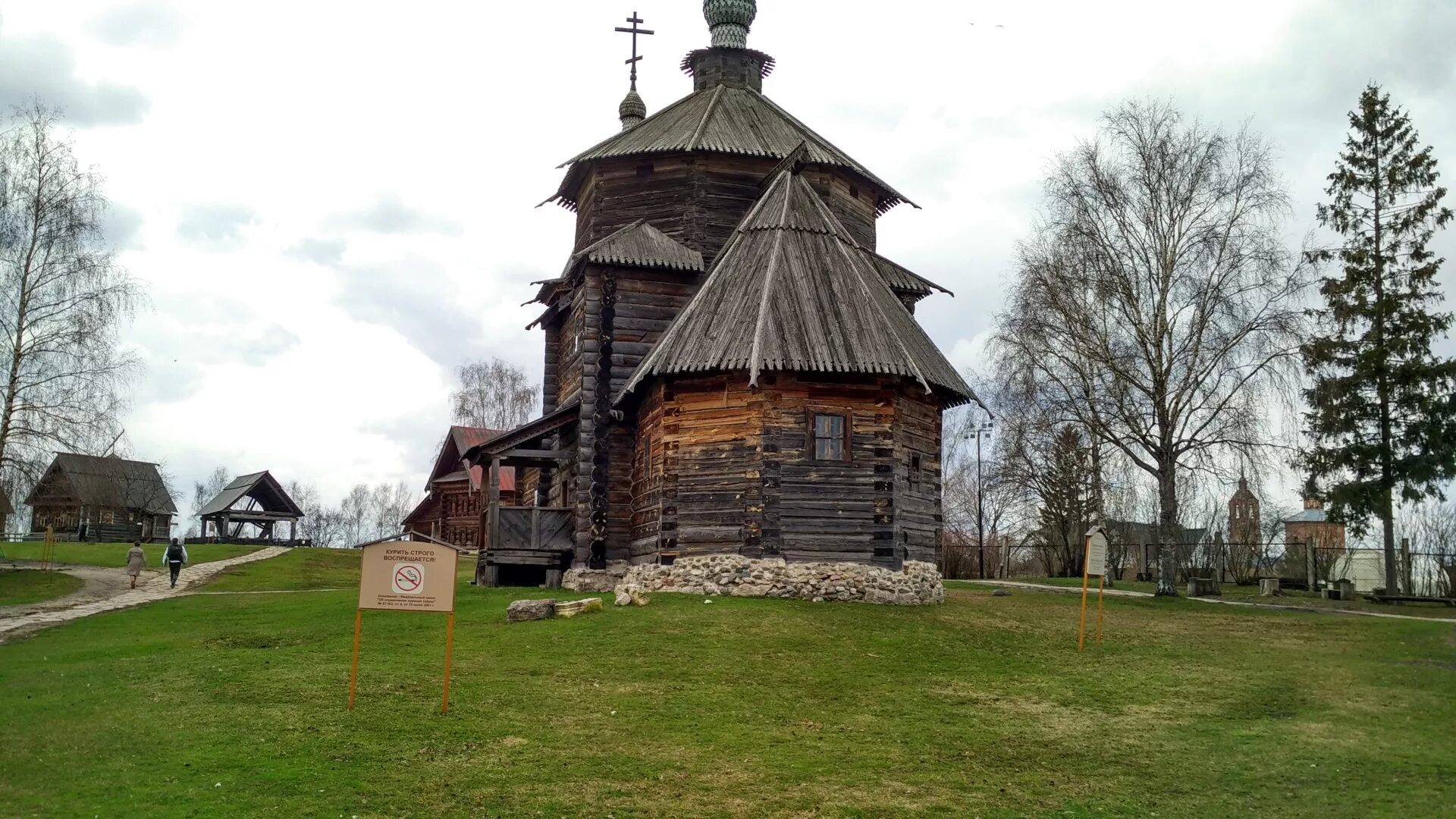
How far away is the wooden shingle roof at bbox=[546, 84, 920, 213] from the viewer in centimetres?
2953

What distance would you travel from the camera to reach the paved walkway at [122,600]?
A: 2206 centimetres

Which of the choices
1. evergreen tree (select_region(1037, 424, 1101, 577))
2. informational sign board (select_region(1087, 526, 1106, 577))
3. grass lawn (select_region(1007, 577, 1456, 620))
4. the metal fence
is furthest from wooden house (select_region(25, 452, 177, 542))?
informational sign board (select_region(1087, 526, 1106, 577))

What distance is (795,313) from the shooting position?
23828mm

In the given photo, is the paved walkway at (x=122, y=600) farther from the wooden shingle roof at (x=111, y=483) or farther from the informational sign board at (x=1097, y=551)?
the informational sign board at (x=1097, y=551)

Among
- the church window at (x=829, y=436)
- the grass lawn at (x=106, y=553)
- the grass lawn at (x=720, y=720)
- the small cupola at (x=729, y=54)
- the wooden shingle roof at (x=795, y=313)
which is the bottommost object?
the grass lawn at (x=720, y=720)

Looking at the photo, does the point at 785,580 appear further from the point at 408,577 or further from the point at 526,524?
the point at 408,577

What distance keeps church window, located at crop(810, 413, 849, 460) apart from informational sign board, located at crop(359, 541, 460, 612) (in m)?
11.1

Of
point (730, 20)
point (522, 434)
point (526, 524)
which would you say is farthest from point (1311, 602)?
point (730, 20)

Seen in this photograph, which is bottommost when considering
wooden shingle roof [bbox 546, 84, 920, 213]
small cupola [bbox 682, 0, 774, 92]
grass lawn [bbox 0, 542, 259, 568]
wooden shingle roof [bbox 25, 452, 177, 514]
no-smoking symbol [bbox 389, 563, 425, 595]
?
grass lawn [bbox 0, 542, 259, 568]

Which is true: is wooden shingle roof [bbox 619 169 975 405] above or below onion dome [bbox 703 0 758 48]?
below

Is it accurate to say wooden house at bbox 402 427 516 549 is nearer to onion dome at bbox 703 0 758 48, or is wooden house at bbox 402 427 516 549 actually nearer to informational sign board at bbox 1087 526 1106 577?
onion dome at bbox 703 0 758 48

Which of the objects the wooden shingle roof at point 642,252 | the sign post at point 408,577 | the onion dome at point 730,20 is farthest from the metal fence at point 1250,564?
the sign post at point 408,577

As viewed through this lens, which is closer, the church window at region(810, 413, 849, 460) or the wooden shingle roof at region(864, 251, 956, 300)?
the church window at region(810, 413, 849, 460)

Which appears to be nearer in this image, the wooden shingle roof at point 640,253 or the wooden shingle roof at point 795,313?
the wooden shingle roof at point 795,313
